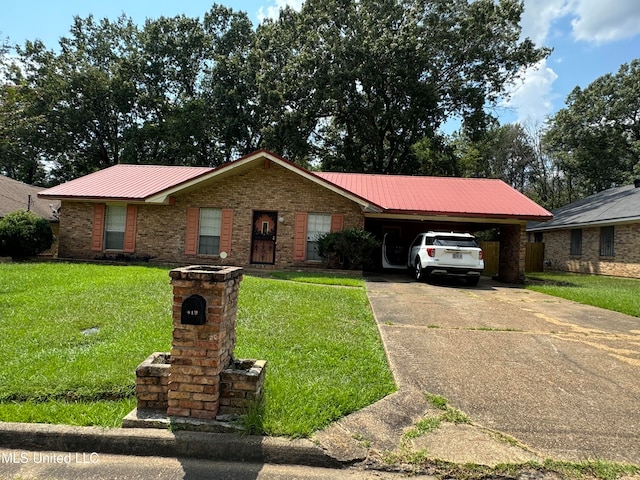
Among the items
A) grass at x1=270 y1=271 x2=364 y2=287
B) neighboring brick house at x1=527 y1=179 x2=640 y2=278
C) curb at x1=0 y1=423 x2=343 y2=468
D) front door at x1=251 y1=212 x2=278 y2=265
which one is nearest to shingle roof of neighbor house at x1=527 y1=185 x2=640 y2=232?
neighboring brick house at x1=527 y1=179 x2=640 y2=278

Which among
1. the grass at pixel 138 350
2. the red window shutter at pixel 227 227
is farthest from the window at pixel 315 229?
the grass at pixel 138 350

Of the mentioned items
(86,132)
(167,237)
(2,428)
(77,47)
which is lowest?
(2,428)

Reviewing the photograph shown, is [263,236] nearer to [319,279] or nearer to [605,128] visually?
[319,279]

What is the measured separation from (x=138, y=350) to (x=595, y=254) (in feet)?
68.8

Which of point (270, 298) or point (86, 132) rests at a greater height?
point (86, 132)

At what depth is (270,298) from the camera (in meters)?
7.83

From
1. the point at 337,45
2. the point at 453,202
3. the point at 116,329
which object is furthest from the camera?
the point at 337,45

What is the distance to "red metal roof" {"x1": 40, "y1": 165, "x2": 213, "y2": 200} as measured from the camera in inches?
585

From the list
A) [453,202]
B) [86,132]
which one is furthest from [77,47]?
[453,202]

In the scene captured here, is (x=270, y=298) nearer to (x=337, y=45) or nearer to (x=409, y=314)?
(x=409, y=314)

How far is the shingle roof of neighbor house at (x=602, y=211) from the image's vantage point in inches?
688

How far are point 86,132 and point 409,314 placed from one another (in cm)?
3259

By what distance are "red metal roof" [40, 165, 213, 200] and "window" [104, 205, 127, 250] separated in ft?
2.08

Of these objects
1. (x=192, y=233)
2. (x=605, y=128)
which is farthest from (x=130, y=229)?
(x=605, y=128)
